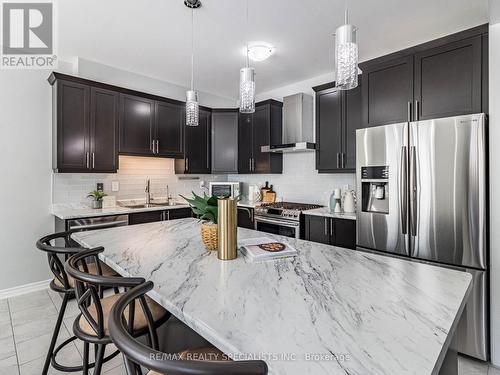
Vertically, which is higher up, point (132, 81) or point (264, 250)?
point (132, 81)

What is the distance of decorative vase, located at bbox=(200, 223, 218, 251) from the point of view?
1591mm

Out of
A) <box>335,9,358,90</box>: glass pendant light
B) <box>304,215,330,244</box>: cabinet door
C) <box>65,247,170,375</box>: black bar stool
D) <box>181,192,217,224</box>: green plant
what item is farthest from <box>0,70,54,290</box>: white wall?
<box>335,9,358,90</box>: glass pendant light

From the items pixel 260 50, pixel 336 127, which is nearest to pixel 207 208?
pixel 260 50

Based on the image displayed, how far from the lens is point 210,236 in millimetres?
1598

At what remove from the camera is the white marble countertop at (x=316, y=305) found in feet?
2.27

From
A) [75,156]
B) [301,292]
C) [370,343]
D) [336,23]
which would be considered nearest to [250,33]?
[336,23]

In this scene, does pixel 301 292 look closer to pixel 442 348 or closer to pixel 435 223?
pixel 442 348

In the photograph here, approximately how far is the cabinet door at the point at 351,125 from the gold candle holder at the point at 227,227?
90.6 inches

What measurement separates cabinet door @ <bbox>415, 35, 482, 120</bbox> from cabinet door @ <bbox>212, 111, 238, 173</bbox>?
9.22 feet

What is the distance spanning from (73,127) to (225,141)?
220cm

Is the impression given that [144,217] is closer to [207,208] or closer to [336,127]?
[207,208]

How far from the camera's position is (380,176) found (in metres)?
2.65

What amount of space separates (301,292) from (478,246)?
6.02 feet

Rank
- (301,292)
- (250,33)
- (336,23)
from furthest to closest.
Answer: (250,33)
(336,23)
(301,292)
